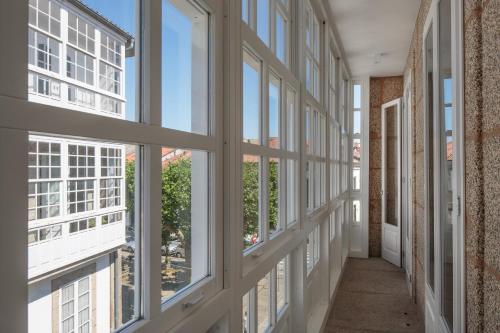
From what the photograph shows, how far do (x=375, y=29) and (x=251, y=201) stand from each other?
2974 mm

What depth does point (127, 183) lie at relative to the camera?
2.54 feet

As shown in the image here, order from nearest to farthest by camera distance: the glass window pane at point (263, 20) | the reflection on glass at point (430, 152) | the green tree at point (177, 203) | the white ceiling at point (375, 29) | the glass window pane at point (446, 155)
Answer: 1. the green tree at point (177, 203)
2. the glass window pane at point (263, 20)
3. the glass window pane at point (446, 155)
4. the reflection on glass at point (430, 152)
5. the white ceiling at point (375, 29)

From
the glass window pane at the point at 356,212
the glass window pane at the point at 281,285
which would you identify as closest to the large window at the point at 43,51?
the glass window pane at the point at 281,285

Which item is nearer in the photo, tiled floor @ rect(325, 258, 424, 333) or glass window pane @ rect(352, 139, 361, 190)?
tiled floor @ rect(325, 258, 424, 333)

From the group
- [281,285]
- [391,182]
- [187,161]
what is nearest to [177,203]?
[187,161]

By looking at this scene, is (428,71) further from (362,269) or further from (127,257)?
(362,269)

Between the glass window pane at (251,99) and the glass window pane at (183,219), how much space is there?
43 cm

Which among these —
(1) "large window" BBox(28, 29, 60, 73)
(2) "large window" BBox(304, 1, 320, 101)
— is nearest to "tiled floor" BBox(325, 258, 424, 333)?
(2) "large window" BBox(304, 1, 320, 101)

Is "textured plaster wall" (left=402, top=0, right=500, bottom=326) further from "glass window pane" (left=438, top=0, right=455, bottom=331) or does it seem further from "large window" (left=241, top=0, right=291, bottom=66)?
"large window" (left=241, top=0, right=291, bottom=66)

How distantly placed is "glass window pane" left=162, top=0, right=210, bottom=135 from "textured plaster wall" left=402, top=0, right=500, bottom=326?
0.78 metres

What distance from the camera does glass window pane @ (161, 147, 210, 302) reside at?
937 millimetres

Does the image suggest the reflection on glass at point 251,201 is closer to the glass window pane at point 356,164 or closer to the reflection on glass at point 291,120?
the reflection on glass at point 291,120

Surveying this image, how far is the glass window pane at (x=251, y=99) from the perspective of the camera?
1.52 meters

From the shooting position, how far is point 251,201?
1636 millimetres
